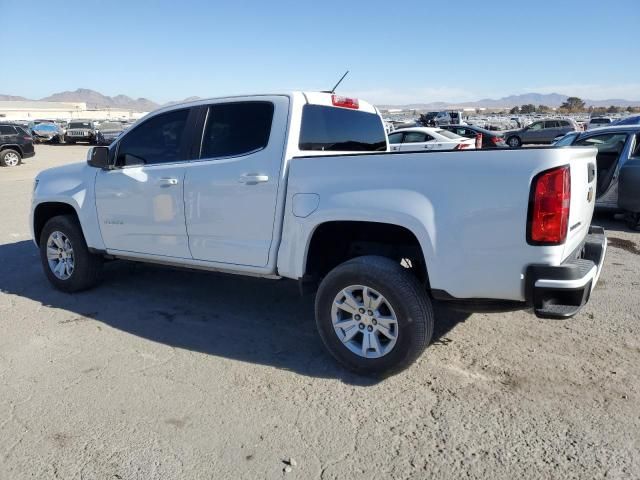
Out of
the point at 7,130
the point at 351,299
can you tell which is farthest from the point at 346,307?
the point at 7,130

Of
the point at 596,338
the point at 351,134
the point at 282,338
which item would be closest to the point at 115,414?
the point at 282,338

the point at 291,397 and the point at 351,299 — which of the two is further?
the point at 351,299

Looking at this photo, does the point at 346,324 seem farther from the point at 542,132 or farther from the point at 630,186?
the point at 542,132

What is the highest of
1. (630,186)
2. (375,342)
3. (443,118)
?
(443,118)

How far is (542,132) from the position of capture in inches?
1224

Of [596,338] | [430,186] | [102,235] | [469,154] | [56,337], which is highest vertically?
[469,154]

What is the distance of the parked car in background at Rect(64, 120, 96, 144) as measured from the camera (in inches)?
1369

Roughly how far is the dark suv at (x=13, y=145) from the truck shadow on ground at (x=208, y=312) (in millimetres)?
17344

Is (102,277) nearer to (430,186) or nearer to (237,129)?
(237,129)

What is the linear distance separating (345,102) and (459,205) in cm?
192

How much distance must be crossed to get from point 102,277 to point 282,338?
2.68 metres

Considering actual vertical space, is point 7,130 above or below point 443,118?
below

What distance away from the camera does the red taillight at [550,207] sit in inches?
109

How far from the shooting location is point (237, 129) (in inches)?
162
